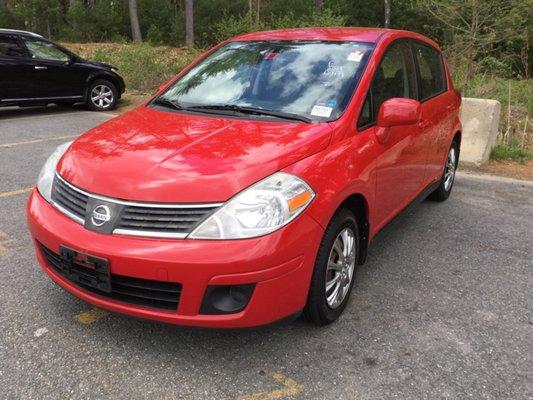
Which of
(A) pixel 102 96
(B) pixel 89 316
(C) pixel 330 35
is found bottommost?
(A) pixel 102 96

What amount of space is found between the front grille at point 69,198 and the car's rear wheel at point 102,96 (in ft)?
28.8

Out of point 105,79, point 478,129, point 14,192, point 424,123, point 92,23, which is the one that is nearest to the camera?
point 424,123

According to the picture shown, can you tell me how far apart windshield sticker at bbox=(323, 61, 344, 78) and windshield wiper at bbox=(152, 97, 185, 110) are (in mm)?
1027

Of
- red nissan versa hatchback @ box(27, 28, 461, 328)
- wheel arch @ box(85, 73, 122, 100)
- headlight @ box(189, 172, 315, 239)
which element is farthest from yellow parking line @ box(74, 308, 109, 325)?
wheel arch @ box(85, 73, 122, 100)

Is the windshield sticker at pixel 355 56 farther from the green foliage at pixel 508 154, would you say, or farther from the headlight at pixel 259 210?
the green foliage at pixel 508 154

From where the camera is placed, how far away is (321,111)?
325 centimetres

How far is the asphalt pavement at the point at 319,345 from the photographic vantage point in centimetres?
253

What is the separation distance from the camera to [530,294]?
3.57 metres

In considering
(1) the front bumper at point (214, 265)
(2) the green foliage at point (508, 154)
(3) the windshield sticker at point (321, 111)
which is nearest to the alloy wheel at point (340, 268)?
(1) the front bumper at point (214, 265)

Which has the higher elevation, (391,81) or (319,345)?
(391,81)

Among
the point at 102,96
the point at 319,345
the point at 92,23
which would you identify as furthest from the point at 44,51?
the point at 92,23

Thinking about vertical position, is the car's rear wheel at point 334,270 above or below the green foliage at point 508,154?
above

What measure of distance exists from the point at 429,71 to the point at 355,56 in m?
1.45

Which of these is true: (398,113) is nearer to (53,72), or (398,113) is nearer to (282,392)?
(282,392)
